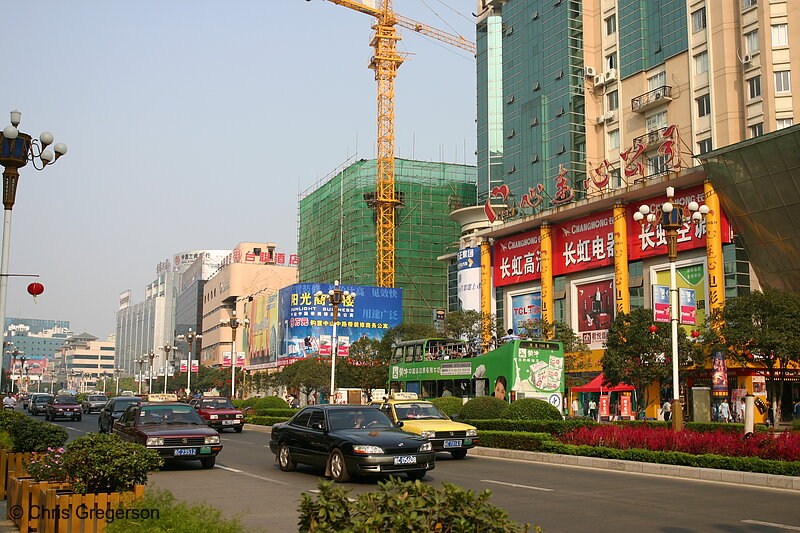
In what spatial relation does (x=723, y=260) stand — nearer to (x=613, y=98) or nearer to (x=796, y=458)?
(x=613, y=98)

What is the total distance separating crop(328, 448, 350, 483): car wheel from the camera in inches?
573

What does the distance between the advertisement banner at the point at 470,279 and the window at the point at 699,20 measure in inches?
964

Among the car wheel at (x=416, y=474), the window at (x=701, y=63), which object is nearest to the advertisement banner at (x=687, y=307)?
the car wheel at (x=416, y=474)

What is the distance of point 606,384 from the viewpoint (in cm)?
4684

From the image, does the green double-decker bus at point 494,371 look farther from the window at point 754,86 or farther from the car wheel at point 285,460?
the window at point 754,86

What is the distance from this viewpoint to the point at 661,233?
48.7m

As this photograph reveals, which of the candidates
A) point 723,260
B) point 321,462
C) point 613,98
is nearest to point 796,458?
point 321,462

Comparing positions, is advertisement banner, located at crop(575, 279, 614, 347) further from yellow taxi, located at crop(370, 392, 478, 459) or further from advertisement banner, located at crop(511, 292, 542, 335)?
yellow taxi, located at crop(370, 392, 478, 459)

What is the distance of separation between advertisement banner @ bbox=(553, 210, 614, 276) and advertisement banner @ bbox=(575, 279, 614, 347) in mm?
1473

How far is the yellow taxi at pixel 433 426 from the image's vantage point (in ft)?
64.5

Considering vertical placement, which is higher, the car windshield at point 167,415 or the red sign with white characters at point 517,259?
the red sign with white characters at point 517,259

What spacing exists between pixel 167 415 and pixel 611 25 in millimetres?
51099

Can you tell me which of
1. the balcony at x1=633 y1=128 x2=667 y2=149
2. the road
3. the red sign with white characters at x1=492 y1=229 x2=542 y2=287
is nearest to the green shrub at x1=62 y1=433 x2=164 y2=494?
the road

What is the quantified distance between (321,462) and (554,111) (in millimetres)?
51571
